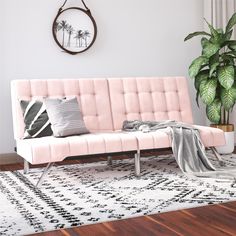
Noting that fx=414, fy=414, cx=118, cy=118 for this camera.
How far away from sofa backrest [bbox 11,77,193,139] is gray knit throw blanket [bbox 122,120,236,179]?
16.2 inches

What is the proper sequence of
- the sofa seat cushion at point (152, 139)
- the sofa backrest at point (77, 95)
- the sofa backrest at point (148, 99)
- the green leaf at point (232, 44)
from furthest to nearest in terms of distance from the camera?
1. the green leaf at point (232, 44)
2. the sofa backrest at point (148, 99)
3. the sofa backrest at point (77, 95)
4. the sofa seat cushion at point (152, 139)

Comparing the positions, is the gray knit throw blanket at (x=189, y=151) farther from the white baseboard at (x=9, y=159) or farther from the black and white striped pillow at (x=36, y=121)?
the white baseboard at (x=9, y=159)

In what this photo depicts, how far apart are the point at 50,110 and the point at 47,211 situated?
1.19 m

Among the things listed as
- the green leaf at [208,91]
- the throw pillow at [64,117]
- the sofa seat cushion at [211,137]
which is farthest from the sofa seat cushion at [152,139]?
the green leaf at [208,91]

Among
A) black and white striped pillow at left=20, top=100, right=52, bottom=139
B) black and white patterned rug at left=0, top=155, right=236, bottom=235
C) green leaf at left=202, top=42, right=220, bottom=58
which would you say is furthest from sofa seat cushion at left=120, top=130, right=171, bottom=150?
green leaf at left=202, top=42, right=220, bottom=58

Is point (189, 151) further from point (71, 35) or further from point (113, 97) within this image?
point (71, 35)

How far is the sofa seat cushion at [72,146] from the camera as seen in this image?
3.05m

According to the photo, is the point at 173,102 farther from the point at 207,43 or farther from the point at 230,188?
the point at 230,188

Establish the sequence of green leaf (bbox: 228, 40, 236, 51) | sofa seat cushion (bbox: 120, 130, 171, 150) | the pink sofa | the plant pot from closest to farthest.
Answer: the pink sofa, sofa seat cushion (bbox: 120, 130, 171, 150), green leaf (bbox: 228, 40, 236, 51), the plant pot

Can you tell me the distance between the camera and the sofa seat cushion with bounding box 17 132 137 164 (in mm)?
3047

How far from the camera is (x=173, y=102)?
4227mm

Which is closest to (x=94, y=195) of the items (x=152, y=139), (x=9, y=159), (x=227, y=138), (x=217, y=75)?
(x=152, y=139)

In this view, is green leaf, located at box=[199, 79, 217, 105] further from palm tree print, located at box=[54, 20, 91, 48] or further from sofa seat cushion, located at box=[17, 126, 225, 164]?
palm tree print, located at box=[54, 20, 91, 48]

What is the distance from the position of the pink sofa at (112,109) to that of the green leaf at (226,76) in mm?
379
